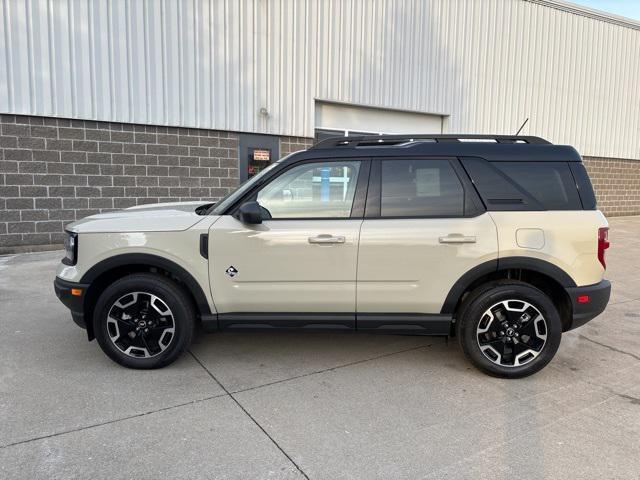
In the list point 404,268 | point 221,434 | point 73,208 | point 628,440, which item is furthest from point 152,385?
point 73,208

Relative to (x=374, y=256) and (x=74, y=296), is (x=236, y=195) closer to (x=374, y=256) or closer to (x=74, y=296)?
(x=374, y=256)

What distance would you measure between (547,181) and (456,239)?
2.95 ft

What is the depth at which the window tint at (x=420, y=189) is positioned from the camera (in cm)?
381

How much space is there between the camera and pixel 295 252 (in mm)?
3732

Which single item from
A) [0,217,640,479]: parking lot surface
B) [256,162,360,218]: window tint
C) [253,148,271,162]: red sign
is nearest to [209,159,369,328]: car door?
[256,162,360,218]: window tint

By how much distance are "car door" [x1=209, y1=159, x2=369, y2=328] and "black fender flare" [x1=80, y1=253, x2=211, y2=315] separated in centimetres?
17

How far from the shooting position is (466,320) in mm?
3809

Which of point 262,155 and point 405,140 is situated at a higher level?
point 262,155

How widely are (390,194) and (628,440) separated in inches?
90.6

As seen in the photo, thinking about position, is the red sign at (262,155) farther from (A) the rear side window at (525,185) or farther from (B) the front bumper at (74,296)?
(A) the rear side window at (525,185)

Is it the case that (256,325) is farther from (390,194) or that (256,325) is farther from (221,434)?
(390,194)

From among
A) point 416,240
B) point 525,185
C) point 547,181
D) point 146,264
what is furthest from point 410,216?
point 146,264

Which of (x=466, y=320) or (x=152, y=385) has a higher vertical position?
(x=466, y=320)

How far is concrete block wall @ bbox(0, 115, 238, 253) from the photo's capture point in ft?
28.5
